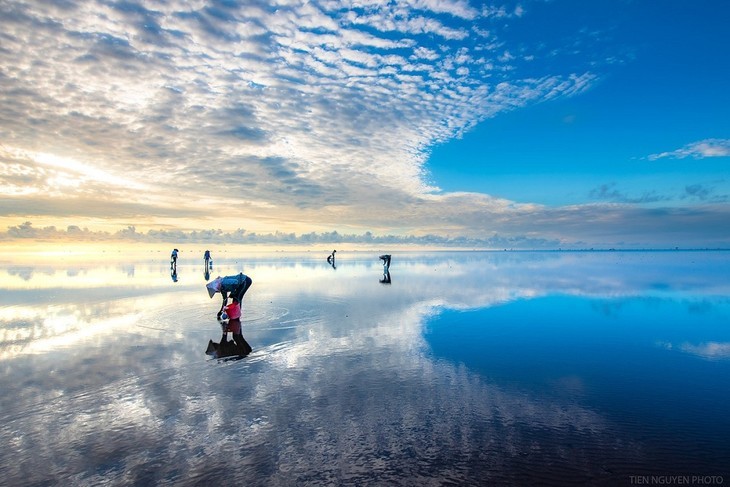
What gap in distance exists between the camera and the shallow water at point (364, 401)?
995cm

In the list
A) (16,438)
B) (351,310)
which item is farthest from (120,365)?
(351,310)

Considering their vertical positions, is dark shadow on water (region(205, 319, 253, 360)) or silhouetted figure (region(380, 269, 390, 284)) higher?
silhouetted figure (region(380, 269, 390, 284))

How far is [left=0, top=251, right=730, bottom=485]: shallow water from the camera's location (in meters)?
9.95

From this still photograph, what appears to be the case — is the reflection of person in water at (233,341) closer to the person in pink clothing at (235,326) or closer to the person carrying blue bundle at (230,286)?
the person in pink clothing at (235,326)

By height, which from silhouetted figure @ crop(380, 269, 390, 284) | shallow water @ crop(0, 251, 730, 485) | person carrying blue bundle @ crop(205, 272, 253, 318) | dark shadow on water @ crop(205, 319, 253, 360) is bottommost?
shallow water @ crop(0, 251, 730, 485)

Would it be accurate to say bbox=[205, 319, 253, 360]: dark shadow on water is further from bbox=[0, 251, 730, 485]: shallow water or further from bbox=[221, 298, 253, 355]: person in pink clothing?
bbox=[0, 251, 730, 485]: shallow water

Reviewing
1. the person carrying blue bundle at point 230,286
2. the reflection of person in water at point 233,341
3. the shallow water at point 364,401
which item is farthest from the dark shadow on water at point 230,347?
the person carrying blue bundle at point 230,286

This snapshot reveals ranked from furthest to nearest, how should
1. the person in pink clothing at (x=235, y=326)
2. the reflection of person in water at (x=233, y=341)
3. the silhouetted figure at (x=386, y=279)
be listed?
the silhouetted figure at (x=386, y=279)
the person in pink clothing at (x=235, y=326)
the reflection of person in water at (x=233, y=341)

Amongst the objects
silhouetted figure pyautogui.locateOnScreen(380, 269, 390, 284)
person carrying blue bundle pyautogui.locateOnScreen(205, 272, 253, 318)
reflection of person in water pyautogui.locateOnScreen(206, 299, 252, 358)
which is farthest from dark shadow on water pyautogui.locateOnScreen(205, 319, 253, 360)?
silhouetted figure pyautogui.locateOnScreen(380, 269, 390, 284)

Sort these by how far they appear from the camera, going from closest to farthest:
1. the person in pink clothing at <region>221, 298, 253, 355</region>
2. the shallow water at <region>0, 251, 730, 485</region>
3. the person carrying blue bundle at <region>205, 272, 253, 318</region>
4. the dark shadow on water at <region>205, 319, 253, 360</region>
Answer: the shallow water at <region>0, 251, 730, 485</region>
the dark shadow on water at <region>205, 319, 253, 360</region>
the person in pink clothing at <region>221, 298, 253, 355</region>
the person carrying blue bundle at <region>205, 272, 253, 318</region>

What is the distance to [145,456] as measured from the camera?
10.3 metres

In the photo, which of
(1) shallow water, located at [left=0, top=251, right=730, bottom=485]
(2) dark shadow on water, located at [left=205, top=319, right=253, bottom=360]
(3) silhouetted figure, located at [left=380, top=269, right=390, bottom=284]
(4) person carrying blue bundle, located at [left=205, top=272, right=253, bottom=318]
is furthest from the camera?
(3) silhouetted figure, located at [left=380, top=269, right=390, bottom=284]

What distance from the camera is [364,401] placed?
1400cm

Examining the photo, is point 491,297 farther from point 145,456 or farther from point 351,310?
point 145,456
